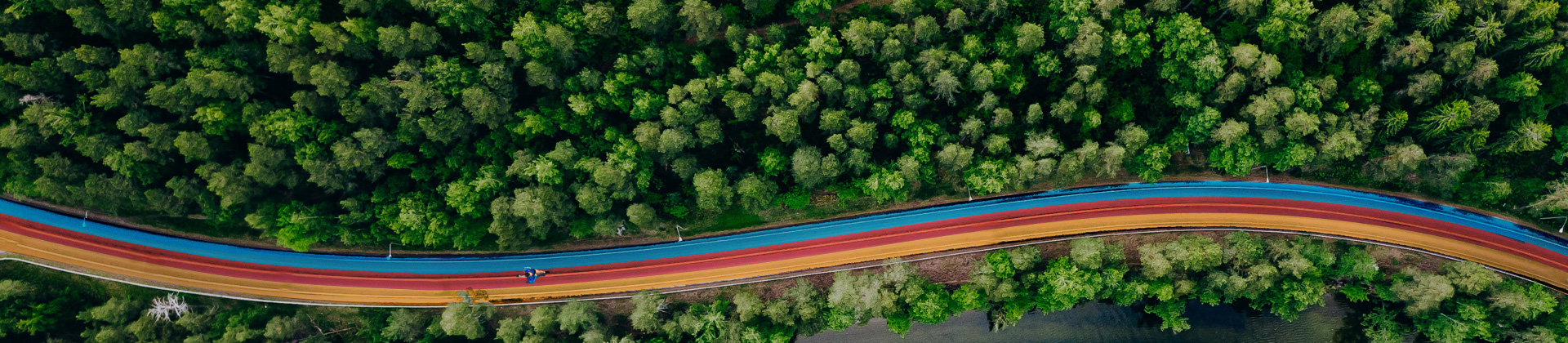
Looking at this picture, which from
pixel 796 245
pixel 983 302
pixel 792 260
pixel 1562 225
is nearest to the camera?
pixel 983 302

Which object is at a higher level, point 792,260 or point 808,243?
point 808,243

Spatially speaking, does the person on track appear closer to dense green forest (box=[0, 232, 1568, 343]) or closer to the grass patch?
dense green forest (box=[0, 232, 1568, 343])

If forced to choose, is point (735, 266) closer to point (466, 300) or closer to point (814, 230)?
point (814, 230)

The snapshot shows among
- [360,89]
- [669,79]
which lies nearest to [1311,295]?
[669,79]

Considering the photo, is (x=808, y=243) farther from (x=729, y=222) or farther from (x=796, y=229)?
(x=729, y=222)

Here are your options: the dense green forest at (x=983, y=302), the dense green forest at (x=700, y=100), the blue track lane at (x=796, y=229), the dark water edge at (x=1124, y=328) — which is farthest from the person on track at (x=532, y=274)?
the dark water edge at (x=1124, y=328)

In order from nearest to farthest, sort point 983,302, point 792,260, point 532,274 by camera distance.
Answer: point 983,302
point 792,260
point 532,274

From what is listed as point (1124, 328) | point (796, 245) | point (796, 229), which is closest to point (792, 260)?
Answer: point (796, 245)

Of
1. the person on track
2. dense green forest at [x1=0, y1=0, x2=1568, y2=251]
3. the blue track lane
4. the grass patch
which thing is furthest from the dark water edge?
the person on track
